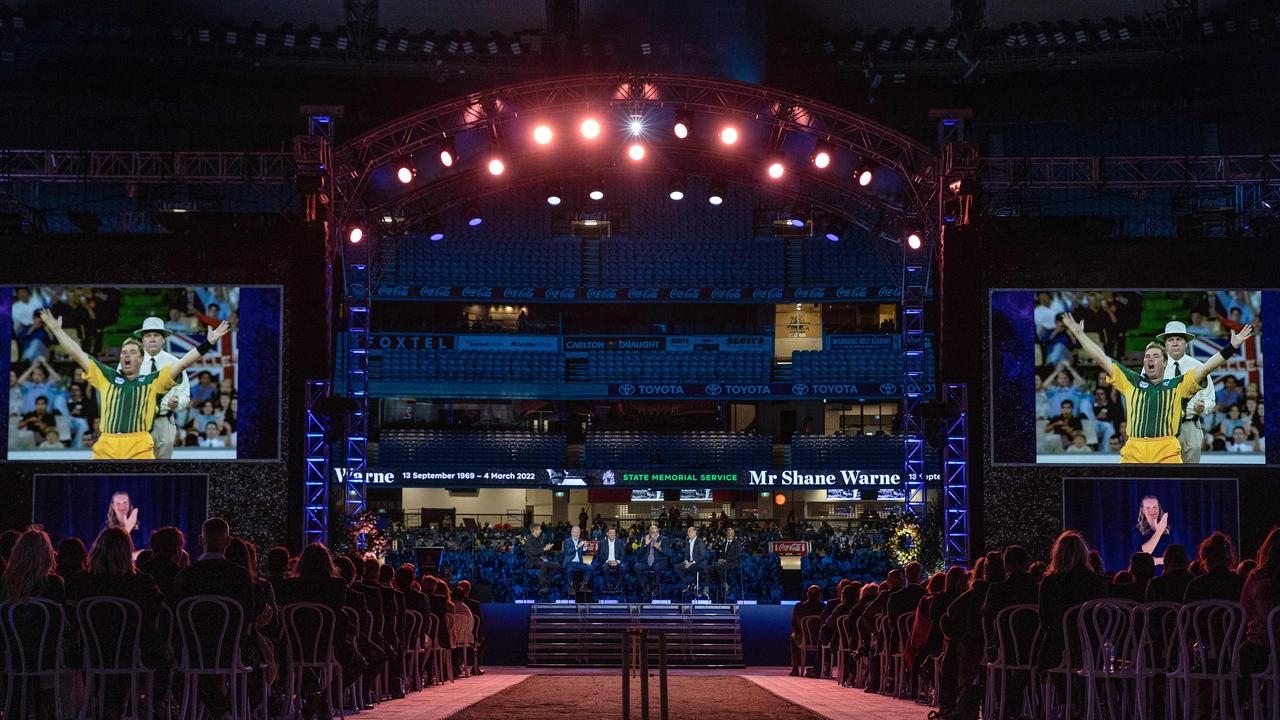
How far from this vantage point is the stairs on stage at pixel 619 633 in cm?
2103

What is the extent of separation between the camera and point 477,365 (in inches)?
1175

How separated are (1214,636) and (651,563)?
15935mm

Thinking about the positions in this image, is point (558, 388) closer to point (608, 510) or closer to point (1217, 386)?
point (608, 510)

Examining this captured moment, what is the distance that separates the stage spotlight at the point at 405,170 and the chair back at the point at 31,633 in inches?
543

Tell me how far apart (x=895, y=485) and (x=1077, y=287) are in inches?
289

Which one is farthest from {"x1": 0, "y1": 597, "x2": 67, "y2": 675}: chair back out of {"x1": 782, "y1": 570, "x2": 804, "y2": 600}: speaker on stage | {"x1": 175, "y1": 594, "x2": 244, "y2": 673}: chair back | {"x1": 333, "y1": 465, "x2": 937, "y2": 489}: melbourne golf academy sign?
{"x1": 333, "y1": 465, "x2": 937, "y2": 489}: melbourne golf academy sign

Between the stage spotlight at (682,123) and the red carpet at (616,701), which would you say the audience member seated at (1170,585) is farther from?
the stage spotlight at (682,123)

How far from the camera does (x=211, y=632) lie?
8.14m

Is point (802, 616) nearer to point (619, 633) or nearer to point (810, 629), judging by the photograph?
point (810, 629)

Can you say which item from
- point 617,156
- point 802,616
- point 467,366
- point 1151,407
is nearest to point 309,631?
point 802,616

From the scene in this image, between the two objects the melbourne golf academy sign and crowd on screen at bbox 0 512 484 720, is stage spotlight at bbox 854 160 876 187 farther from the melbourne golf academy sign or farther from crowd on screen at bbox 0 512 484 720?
crowd on screen at bbox 0 512 484 720

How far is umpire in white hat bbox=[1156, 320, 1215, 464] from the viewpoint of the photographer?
21.2m

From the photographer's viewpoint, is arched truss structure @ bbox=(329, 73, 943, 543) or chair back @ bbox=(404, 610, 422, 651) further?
arched truss structure @ bbox=(329, 73, 943, 543)

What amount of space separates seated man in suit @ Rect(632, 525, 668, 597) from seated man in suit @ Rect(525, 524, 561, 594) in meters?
1.41
